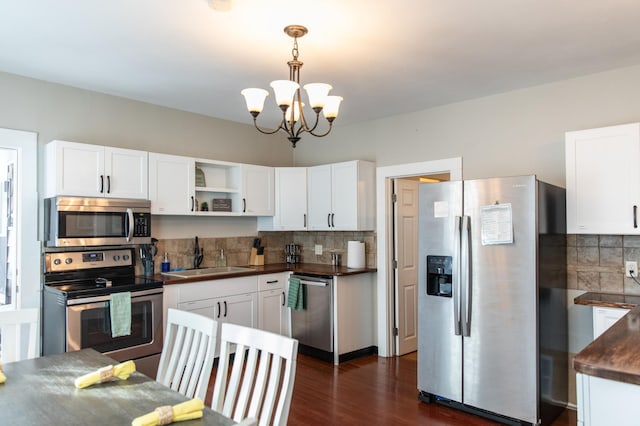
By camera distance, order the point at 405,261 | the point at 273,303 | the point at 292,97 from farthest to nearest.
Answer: the point at 405,261 < the point at 273,303 < the point at 292,97

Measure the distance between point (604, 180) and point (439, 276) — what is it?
1306mm

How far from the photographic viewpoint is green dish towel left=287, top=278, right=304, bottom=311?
15.4 feet

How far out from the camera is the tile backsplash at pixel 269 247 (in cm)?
454

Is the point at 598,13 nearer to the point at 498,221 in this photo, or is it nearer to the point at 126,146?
the point at 498,221

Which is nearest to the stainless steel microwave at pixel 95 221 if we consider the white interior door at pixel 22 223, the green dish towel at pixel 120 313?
the white interior door at pixel 22 223

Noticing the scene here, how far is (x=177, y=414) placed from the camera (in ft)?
4.70

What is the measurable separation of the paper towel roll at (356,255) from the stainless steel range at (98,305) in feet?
6.60

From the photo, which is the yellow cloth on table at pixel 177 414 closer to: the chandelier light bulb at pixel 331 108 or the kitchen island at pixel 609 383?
the kitchen island at pixel 609 383

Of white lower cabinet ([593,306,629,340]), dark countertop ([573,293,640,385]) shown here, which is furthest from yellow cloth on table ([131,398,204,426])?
white lower cabinet ([593,306,629,340])

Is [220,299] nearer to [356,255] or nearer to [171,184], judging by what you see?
[171,184]

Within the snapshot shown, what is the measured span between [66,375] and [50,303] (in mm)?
1921

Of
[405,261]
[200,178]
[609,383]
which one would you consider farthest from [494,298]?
[200,178]

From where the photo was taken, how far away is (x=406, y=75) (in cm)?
347

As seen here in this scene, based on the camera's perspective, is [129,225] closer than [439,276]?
No
